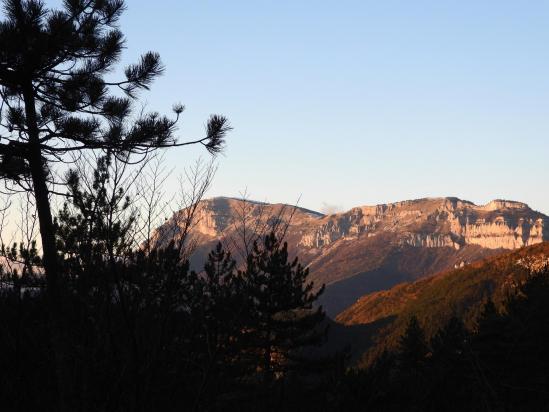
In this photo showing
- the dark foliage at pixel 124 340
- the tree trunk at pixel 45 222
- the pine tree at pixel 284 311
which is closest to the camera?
the dark foliage at pixel 124 340

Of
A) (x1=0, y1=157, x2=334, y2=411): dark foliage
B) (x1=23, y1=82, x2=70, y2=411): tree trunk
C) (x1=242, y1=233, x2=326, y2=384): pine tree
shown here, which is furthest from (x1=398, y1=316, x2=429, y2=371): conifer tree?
(x1=23, y1=82, x2=70, y2=411): tree trunk

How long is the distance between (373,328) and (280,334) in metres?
175

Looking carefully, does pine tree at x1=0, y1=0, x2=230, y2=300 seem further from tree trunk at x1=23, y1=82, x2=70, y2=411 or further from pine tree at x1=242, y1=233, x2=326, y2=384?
pine tree at x1=242, y1=233, x2=326, y2=384

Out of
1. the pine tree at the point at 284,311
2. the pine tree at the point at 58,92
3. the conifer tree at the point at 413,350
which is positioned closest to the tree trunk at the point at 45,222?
the pine tree at the point at 58,92

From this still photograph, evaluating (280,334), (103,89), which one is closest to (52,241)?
(103,89)

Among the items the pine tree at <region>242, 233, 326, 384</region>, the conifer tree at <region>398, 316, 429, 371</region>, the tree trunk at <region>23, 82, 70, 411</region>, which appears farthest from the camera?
the pine tree at <region>242, 233, 326, 384</region>

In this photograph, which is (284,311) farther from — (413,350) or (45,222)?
(45,222)

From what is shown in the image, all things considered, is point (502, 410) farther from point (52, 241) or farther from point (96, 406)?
point (52, 241)

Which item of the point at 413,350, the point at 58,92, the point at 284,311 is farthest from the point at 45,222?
the point at 413,350

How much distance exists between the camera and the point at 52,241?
7.84m

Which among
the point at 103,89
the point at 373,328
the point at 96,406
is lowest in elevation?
the point at 373,328

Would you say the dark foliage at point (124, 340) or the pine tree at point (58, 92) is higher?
the pine tree at point (58, 92)

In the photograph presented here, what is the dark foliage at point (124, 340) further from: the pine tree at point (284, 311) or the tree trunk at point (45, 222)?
the pine tree at point (284, 311)

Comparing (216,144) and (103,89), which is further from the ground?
(103,89)
